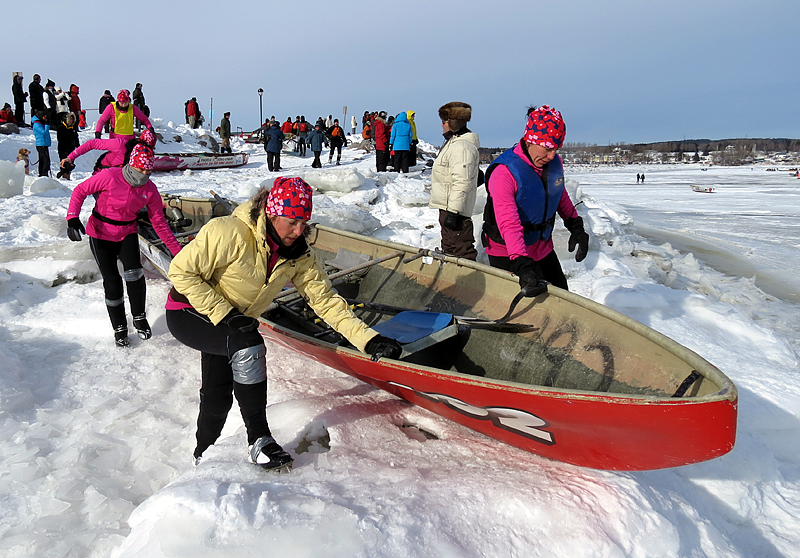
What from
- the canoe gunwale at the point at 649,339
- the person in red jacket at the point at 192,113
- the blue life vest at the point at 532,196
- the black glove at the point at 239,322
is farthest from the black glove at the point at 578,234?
the person in red jacket at the point at 192,113

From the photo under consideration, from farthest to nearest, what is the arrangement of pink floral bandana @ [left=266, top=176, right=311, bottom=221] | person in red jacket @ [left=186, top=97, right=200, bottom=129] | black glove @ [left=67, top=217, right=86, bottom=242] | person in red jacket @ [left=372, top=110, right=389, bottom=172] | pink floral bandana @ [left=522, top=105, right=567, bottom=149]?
person in red jacket @ [left=186, top=97, right=200, bottom=129]
person in red jacket @ [left=372, top=110, right=389, bottom=172]
black glove @ [left=67, top=217, right=86, bottom=242]
pink floral bandana @ [left=522, top=105, right=567, bottom=149]
pink floral bandana @ [left=266, top=176, right=311, bottom=221]

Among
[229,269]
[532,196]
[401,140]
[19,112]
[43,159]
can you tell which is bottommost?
[229,269]

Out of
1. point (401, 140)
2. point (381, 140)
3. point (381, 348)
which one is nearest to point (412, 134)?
point (401, 140)

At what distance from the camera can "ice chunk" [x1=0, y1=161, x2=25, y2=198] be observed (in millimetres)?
7539

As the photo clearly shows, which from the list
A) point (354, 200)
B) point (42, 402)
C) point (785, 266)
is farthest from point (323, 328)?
point (785, 266)

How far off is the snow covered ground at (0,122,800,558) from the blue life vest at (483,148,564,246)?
130 cm

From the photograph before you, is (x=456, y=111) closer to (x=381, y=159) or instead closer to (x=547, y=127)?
(x=547, y=127)

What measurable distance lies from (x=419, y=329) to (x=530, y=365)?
0.72 metres

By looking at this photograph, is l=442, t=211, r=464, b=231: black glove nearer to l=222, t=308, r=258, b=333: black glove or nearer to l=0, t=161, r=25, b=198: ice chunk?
l=222, t=308, r=258, b=333: black glove

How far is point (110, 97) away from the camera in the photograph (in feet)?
47.3

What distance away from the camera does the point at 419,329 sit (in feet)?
10.5

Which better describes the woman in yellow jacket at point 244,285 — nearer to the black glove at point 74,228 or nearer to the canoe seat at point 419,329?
the canoe seat at point 419,329

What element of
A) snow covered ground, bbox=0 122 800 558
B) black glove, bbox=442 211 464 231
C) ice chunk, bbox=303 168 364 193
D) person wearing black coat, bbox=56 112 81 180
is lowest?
snow covered ground, bbox=0 122 800 558

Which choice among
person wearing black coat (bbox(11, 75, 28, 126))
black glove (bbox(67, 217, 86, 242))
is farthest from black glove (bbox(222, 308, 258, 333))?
person wearing black coat (bbox(11, 75, 28, 126))
